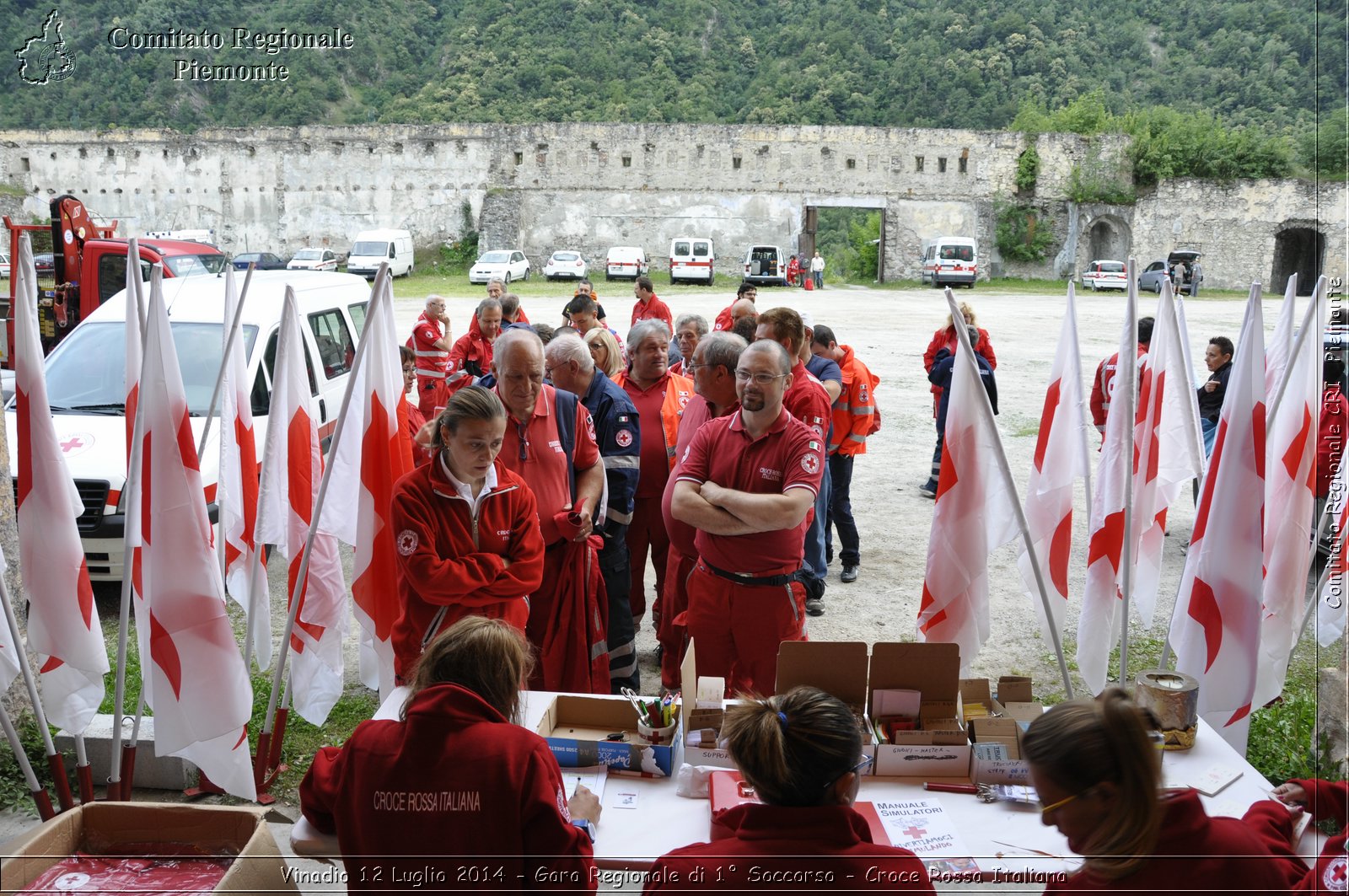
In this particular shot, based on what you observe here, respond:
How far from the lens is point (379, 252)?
112ft

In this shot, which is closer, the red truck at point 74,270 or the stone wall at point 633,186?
the red truck at point 74,270

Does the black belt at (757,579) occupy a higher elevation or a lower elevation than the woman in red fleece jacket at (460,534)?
lower

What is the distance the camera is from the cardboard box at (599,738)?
291 centimetres

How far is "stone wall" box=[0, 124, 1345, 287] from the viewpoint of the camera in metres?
40.0

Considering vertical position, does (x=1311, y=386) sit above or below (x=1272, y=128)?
below

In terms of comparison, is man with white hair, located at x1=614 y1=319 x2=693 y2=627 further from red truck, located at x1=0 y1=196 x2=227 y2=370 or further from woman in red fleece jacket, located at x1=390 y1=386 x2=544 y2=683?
Result: red truck, located at x1=0 y1=196 x2=227 y2=370

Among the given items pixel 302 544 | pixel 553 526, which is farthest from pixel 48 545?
pixel 553 526

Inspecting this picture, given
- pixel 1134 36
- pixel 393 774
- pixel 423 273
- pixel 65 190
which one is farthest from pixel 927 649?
pixel 1134 36

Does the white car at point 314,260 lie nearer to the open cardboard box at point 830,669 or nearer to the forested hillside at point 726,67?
the forested hillside at point 726,67

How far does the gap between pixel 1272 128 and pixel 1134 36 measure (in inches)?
618

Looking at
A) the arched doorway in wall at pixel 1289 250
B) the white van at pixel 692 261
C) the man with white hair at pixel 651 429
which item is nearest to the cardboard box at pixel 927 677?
the man with white hair at pixel 651 429

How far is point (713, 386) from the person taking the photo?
4684 mm

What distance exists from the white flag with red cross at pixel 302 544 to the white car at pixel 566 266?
31292 mm

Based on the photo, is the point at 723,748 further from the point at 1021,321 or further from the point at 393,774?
the point at 1021,321
